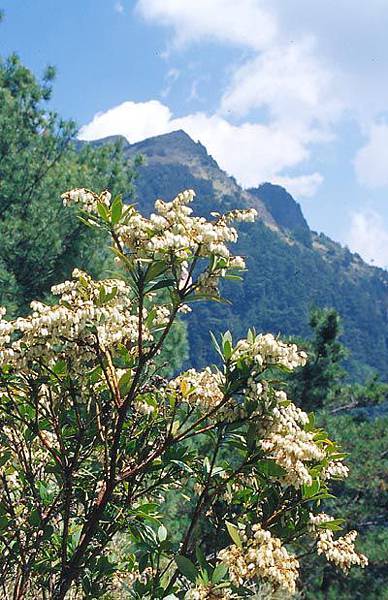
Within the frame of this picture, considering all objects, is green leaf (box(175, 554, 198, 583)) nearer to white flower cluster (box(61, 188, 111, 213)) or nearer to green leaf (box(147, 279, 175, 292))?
green leaf (box(147, 279, 175, 292))

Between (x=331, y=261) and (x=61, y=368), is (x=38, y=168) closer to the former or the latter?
(x=61, y=368)

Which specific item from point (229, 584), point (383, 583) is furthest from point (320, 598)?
point (229, 584)

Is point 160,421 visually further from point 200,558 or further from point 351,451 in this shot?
point 351,451

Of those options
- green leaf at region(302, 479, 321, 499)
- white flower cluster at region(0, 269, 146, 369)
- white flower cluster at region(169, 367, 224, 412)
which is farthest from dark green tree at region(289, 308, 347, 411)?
white flower cluster at region(0, 269, 146, 369)

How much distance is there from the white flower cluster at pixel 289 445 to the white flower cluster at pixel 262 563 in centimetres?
21

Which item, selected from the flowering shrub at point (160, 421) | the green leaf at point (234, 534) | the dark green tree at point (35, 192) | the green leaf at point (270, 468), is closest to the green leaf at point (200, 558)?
the flowering shrub at point (160, 421)

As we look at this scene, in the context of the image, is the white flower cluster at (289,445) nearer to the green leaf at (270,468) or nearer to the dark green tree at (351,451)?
the green leaf at (270,468)

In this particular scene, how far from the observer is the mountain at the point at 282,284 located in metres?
131

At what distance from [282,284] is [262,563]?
5485 inches

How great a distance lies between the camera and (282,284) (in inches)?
5497

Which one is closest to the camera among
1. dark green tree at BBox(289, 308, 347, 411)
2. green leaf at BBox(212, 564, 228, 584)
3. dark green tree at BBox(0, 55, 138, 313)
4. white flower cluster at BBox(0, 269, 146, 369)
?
white flower cluster at BBox(0, 269, 146, 369)

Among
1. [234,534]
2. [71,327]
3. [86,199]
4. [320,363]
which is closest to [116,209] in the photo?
[86,199]

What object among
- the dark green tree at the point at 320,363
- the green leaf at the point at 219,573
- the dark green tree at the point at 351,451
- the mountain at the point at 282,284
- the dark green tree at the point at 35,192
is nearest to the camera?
the green leaf at the point at 219,573

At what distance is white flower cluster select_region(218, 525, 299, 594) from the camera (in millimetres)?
1879
